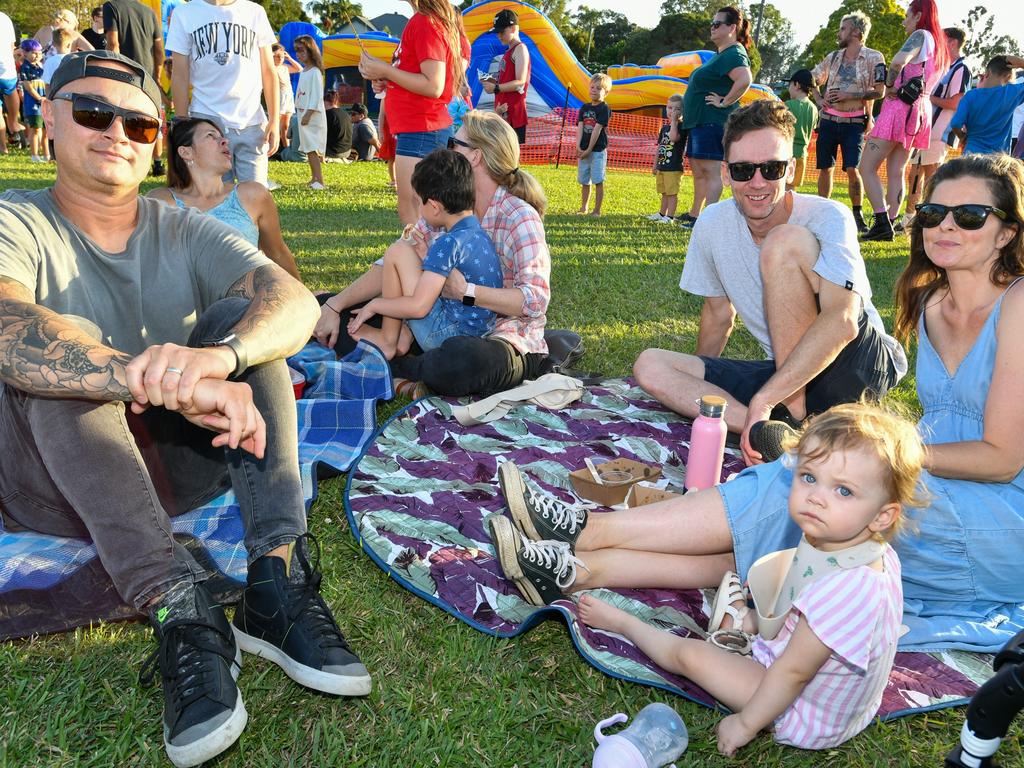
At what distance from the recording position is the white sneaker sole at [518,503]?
8.32 ft

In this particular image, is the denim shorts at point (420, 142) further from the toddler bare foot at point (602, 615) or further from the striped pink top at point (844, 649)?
the striped pink top at point (844, 649)

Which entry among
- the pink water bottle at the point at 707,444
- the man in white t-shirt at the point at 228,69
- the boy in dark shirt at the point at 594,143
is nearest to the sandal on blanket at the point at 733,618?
the pink water bottle at the point at 707,444

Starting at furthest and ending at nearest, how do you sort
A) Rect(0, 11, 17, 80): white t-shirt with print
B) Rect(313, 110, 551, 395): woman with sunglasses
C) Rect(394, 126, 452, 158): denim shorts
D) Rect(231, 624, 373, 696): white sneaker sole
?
Rect(0, 11, 17, 80): white t-shirt with print < Rect(394, 126, 452, 158): denim shorts < Rect(313, 110, 551, 395): woman with sunglasses < Rect(231, 624, 373, 696): white sneaker sole

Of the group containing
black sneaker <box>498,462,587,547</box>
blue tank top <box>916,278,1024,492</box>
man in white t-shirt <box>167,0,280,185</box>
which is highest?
man in white t-shirt <box>167,0,280,185</box>

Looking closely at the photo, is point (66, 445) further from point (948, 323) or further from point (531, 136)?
point (531, 136)

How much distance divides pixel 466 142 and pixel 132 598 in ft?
9.92

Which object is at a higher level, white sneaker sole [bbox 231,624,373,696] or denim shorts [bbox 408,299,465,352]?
denim shorts [bbox 408,299,465,352]

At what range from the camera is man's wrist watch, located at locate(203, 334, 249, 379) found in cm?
214

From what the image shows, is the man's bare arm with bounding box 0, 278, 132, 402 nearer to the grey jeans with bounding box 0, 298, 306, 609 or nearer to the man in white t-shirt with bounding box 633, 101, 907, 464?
the grey jeans with bounding box 0, 298, 306, 609

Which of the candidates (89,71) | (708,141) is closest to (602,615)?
(89,71)

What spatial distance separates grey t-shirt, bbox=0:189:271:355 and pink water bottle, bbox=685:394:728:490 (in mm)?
1732

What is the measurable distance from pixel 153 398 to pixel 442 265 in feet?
7.56

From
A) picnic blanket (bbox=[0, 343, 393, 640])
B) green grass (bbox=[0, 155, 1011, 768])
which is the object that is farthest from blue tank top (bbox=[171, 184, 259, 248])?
green grass (bbox=[0, 155, 1011, 768])

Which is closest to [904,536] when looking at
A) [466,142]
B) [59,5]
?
[466,142]
